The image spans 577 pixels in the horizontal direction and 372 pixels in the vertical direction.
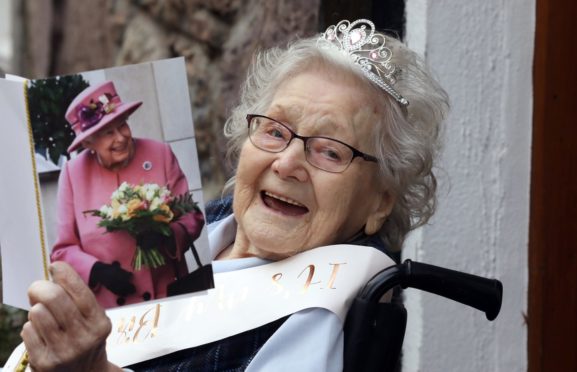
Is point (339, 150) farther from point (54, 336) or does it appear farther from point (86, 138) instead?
point (54, 336)

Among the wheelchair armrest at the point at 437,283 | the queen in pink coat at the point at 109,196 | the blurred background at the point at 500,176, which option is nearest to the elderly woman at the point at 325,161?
the wheelchair armrest at the point at 437,283

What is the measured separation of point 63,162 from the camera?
1.74 metres

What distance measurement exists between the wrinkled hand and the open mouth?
0.47 meters

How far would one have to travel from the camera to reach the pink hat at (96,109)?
1712 mm

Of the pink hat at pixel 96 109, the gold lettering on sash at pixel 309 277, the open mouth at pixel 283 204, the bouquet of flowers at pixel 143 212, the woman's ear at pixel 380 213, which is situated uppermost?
the pink hat at pixel 96 109

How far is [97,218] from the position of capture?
1752mm

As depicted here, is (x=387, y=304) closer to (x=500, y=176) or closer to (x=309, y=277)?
(x=309, y=277)

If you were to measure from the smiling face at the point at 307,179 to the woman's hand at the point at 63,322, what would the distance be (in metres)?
0.50

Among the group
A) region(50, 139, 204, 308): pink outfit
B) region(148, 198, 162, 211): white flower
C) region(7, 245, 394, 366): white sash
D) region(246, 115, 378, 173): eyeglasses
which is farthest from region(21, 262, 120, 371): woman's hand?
region(246, 115, 378, 173): eyeglasses

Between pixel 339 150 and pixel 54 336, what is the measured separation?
0.72 meters

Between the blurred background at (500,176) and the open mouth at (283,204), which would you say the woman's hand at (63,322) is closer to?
the open mouth at (283,204)

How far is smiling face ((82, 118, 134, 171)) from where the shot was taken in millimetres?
1732

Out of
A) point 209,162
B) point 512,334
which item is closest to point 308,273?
point 512,334

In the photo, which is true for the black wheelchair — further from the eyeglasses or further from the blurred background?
the blurred background
